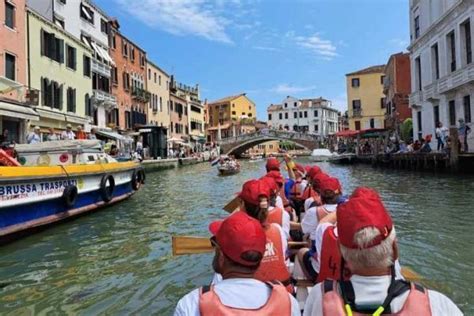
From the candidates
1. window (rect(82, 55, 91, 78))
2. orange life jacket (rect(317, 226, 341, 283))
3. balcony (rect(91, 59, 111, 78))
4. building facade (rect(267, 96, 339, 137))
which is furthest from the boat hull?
building facade (rect(267, 96, 339, 137))

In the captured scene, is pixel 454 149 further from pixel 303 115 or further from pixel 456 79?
pixel 303 115

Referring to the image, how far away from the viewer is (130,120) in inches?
1730

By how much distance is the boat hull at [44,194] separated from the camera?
886cm

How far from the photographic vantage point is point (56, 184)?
10.6 meters

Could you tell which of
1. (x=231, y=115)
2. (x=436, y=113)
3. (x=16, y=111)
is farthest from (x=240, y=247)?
(x=231, y=115)

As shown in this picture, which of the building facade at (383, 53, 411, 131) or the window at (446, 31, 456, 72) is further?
the building facade at (383, 53, 411, 131)

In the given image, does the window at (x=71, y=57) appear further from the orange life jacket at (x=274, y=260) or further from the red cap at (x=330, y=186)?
the orange life jacket at (x=274, y=260)

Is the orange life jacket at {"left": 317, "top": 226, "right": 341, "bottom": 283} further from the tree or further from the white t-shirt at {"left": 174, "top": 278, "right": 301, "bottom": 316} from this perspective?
the tree

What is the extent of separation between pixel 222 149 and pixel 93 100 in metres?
39.3

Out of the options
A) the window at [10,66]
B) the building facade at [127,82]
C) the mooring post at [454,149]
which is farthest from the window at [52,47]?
the mooring post at [454,149]

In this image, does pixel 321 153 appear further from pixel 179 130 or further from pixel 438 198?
pixel 438 198

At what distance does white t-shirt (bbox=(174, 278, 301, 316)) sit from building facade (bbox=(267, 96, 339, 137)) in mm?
101602

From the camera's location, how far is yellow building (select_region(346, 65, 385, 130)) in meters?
68.7

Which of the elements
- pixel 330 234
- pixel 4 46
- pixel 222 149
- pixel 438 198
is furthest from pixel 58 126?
pixel 222 149
